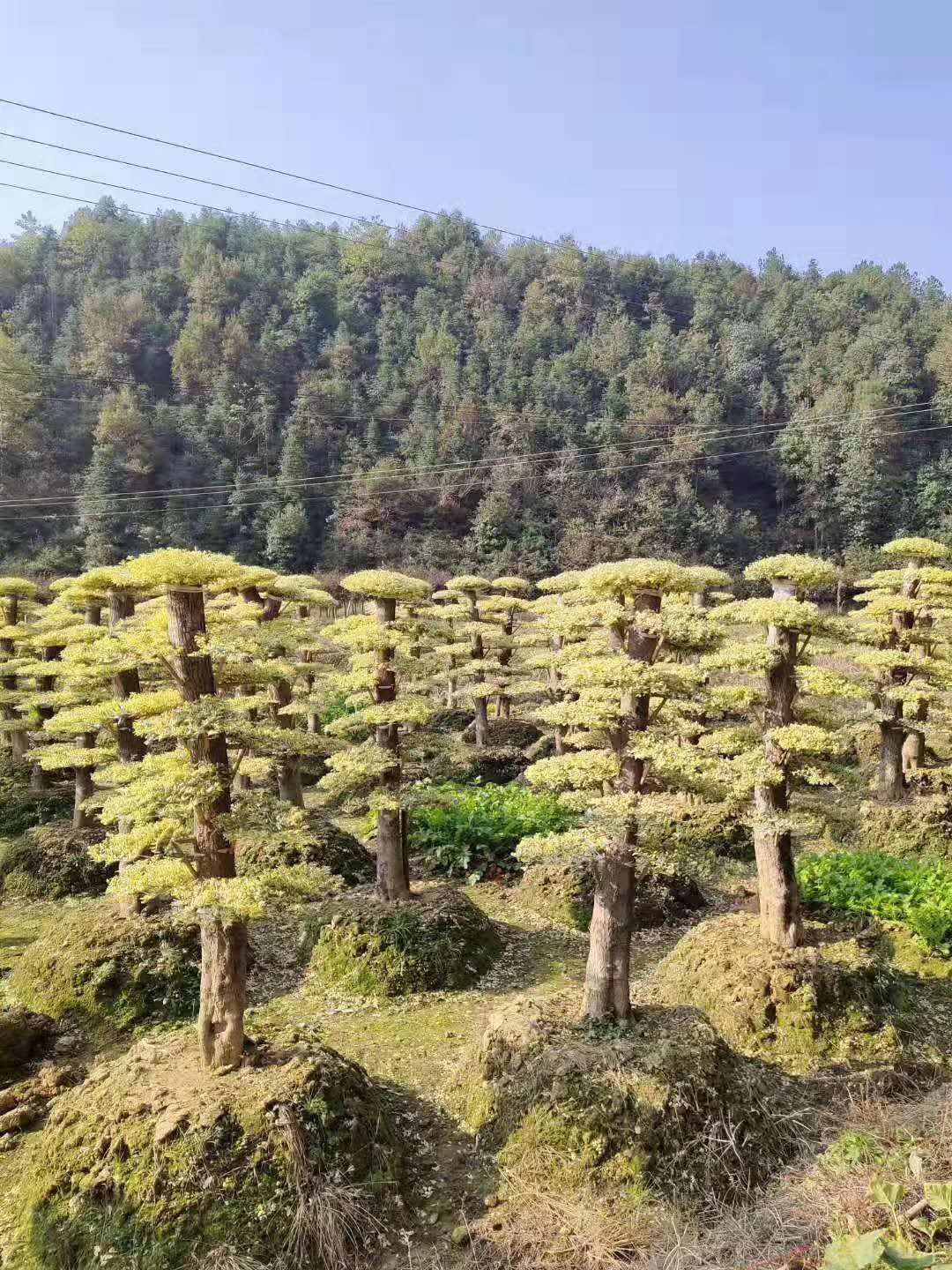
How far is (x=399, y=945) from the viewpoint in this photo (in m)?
7.71

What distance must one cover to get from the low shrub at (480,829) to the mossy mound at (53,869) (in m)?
4.41

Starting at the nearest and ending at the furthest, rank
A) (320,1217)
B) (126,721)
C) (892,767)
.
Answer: (320,1217) < (126,721) < (892,767)

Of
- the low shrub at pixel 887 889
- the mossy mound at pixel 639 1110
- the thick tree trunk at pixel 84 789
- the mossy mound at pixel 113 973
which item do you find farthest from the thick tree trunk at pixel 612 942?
the thick tree trunk at pixel 84 789

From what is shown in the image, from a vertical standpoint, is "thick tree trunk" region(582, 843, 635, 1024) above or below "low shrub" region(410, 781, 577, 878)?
above

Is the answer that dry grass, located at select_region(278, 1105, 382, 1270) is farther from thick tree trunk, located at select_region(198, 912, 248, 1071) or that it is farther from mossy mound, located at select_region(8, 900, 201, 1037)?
mossy mound, located at select_region(8, 900, 201, 1037)

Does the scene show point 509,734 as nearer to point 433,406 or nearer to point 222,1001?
point 222,1001

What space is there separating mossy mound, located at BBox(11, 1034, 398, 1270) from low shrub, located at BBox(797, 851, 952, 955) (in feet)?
19.9

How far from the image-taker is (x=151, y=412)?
3853 cm

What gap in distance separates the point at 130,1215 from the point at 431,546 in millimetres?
32064

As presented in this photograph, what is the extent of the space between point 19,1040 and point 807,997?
675cm

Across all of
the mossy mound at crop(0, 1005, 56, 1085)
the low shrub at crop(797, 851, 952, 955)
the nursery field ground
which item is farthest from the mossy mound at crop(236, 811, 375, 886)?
the low shrub at crop(797, 851, 952, 955)

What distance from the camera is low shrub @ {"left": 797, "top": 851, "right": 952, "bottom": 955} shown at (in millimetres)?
8023

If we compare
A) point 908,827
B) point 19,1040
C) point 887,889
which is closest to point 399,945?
point 19,1040

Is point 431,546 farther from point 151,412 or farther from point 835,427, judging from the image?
point 835,427
